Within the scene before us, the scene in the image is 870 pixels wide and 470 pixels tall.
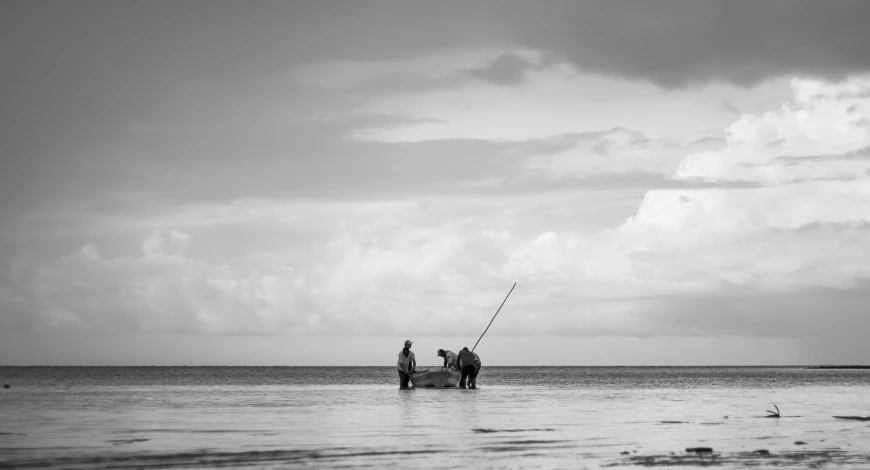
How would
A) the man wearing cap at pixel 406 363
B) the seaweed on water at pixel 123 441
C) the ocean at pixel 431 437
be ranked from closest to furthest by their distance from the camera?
the ocean at pixel 431 437
the seaweed on water at pixel 123 441
the man wearing cap at pixel 406 363

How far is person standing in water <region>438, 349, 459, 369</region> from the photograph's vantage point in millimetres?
50781

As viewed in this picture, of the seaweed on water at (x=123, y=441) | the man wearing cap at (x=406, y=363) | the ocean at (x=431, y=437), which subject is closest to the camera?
the ocean at (x=431, y=437)

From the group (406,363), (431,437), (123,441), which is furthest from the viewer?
(406,363)

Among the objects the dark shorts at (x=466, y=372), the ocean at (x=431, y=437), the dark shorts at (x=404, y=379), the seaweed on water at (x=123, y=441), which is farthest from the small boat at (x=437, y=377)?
the seaweed on water at (x=123, y=441)

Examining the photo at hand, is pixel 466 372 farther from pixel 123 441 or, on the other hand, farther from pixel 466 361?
pixel 123 441

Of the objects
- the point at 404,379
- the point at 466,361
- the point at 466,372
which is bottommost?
the point at 404,379

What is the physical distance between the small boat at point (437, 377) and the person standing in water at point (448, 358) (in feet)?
1.43

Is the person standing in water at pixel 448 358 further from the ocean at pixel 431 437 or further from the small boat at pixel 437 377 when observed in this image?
the ocean at pixel 431 437

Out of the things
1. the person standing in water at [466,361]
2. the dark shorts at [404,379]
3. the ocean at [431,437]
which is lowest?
the ocean at [431,437]

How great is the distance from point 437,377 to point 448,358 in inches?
63.6

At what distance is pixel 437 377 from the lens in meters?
49.9

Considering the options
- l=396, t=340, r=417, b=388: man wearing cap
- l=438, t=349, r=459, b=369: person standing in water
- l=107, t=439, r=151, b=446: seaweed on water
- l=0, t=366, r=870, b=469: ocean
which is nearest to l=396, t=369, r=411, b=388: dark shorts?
l=396, t=340, r=417, b=388: man wearing cap

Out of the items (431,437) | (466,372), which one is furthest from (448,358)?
(431,437)

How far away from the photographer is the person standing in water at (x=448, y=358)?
50.8 meters
